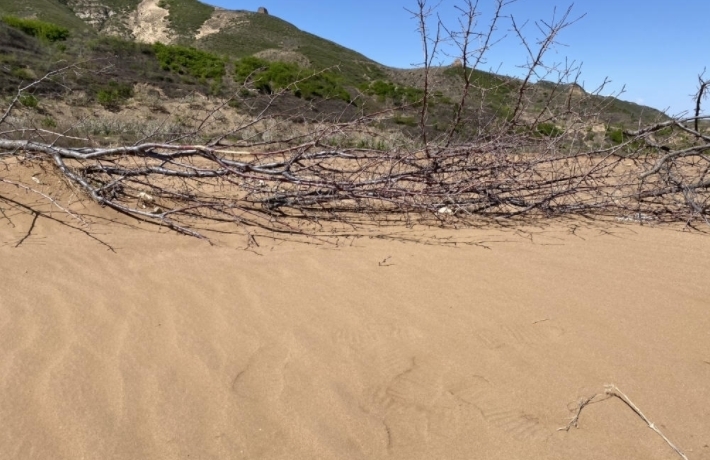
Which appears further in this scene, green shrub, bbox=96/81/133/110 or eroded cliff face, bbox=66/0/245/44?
eroded cliff face, bbox=66/0/245/44

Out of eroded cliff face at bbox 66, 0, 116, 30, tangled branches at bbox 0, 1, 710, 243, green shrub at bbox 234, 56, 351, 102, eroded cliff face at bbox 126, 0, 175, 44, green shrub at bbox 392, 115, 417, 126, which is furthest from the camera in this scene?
eroded cliff face at bbox 126, 0, 175, 44

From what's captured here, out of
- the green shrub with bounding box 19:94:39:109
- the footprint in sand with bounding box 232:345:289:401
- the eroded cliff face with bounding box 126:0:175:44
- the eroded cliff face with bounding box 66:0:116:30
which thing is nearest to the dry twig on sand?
the footprint in sand with bounding box 232:345:289:401

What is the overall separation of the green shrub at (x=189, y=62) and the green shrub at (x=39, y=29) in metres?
4.04


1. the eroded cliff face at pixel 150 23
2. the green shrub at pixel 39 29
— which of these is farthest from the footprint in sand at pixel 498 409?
the eroded cliff face at pixel 150 23

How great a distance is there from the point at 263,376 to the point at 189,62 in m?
25.1

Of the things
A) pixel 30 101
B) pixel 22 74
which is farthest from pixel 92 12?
pixel 30 101

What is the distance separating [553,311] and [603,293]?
17.5 inches

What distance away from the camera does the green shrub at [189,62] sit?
933 inches

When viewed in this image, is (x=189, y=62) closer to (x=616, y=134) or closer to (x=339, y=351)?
(x=616, y=134)

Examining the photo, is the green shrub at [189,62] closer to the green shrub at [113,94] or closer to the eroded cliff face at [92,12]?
the green shrub at [113,94]

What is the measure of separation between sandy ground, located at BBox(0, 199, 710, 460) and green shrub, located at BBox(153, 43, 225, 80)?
21562mm

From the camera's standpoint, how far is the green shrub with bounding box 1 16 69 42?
2362 cm

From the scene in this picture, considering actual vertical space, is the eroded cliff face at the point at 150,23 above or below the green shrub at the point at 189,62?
above

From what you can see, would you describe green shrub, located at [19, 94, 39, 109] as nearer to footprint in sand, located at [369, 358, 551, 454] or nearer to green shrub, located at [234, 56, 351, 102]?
green shrub, located at [234, 56, 351, 102]
